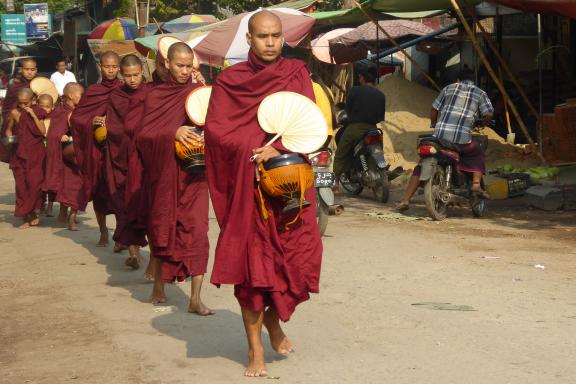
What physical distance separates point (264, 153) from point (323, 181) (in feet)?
13.7

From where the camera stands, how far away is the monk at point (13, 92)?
12.1 metres

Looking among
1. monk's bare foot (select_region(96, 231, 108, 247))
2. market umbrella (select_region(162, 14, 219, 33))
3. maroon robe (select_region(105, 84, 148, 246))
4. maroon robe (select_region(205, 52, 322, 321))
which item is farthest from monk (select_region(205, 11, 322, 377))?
market umbrella (select_region(162, 14, 219, 33))

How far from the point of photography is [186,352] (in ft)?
17.9

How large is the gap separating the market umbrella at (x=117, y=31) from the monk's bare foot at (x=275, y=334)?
Result: 20.0 m

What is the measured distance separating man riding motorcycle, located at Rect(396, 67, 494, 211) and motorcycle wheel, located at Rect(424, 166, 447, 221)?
0.23 meters

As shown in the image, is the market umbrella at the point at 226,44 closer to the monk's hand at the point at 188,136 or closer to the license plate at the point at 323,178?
the license plate at the point at 323,178

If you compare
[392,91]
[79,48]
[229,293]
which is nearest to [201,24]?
[392,91]

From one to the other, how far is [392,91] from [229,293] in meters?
10.3

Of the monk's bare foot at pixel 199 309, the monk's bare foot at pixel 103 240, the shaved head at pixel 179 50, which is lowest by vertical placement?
the monk's bare foot at pixel 103 240

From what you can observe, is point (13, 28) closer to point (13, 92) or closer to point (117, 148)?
point (13, 92)

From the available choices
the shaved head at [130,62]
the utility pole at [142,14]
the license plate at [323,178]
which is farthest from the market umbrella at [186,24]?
the shaved head at [130,62]

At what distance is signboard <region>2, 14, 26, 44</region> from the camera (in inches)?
1961

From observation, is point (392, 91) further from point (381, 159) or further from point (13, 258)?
point (13, 258)

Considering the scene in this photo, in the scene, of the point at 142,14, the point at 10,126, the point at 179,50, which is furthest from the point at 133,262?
the point at 142,14
